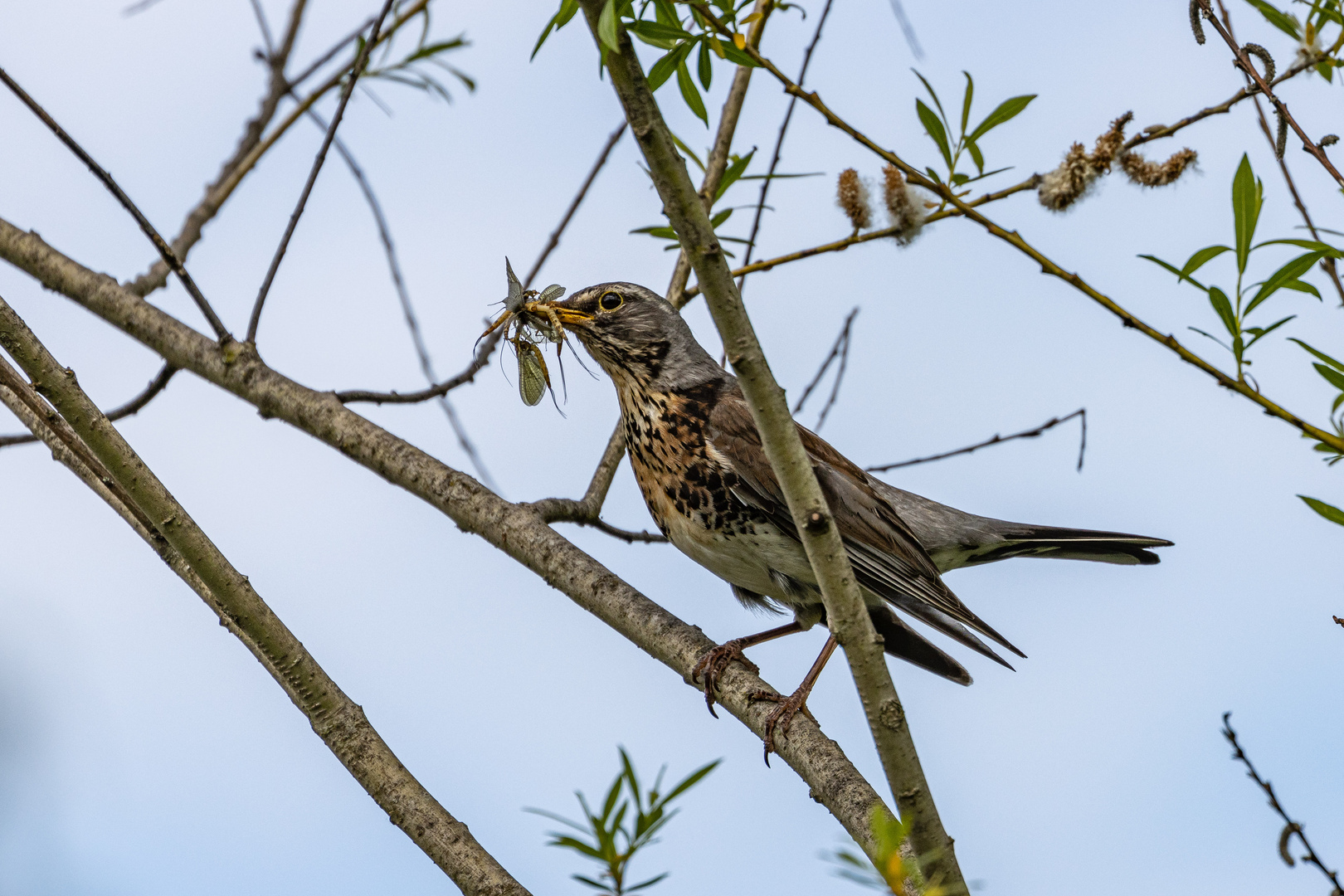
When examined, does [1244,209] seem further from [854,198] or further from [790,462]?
[790,462]

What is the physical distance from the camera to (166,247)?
3838 millimetres

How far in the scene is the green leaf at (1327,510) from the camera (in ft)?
9.73

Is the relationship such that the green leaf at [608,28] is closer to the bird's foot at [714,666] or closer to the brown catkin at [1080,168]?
the brown catkin at [1080,168]

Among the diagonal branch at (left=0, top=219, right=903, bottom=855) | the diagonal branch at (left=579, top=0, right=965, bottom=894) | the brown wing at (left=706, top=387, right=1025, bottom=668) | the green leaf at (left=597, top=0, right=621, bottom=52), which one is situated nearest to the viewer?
the green leaf at (left=597, top=0, right=621, bottom=52)

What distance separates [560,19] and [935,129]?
134cm

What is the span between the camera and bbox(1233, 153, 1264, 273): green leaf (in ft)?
11.0

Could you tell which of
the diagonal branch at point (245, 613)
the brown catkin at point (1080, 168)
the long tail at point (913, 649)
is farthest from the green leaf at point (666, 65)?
the long tail at point (913, 649)

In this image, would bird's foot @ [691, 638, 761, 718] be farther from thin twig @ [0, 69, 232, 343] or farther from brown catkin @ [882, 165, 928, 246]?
thin twig @ [0, 69, 232, 343]

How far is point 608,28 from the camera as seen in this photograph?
7.74 feet

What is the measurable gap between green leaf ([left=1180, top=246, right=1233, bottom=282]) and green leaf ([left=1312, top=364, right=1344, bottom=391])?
40 cm

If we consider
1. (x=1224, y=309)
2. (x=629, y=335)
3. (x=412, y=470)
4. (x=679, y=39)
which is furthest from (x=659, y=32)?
(x=629, y=335)

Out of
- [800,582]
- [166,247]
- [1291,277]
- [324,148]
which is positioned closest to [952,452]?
[800,582]

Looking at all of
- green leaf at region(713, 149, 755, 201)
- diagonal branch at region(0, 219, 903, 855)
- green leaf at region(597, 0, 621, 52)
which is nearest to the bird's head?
green leaf at region(713, 149, 755, 201)

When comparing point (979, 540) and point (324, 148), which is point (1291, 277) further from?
point (324, 148)
